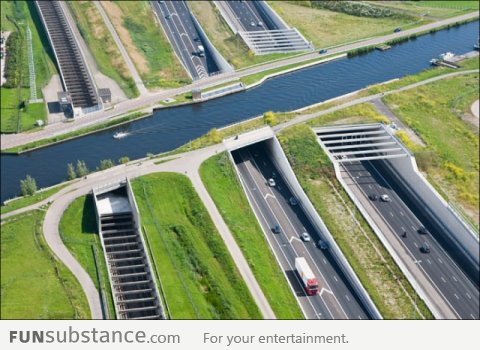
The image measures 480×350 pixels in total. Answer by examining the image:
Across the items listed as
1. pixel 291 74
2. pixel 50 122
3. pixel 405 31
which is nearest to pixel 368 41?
pixel 405 31

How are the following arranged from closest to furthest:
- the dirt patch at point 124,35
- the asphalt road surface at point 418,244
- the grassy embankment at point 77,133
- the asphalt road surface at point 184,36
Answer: the asphalt road surface at point 418,244 → the grassy embankment at point 77,133 → the dirt patch at point 124,35 → the asphalt road surface at point 184,36

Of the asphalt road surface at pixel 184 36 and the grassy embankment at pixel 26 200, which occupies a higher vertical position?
the asphalt road surface at pixel 184 36

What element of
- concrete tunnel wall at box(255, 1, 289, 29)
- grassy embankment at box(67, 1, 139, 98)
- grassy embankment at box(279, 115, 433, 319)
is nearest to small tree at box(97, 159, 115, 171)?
grassy embankment at box(279, 115, 433, 319)

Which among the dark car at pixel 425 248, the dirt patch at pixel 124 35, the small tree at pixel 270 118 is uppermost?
the dirt patch at pixel 124 35

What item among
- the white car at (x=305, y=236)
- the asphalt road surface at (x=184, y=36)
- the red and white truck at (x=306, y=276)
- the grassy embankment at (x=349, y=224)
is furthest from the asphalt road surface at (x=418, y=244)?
the asphalt road surface at (x=184, y=36)

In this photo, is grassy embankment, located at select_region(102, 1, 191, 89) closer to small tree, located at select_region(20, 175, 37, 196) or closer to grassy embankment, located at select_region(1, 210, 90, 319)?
small tree, located at select_region(20, 175, 37, 196)

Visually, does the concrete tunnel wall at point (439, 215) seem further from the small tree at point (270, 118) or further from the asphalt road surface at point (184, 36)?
the asphalt road surface at point (184, 36)
